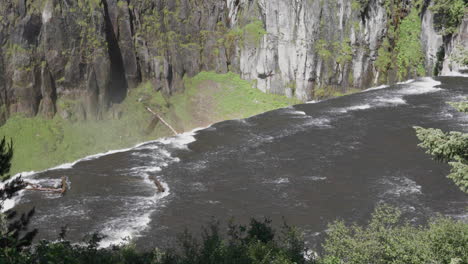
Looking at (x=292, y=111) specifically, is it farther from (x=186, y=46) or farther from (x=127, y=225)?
(x=127, y=225)

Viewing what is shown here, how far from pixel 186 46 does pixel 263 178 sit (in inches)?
1302

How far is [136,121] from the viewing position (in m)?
57.5

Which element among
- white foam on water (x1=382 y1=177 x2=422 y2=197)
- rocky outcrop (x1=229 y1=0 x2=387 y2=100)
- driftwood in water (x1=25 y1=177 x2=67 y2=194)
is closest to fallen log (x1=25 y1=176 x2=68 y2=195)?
driftwood in water (x1=25 y1=177 x2=67 y2=194)

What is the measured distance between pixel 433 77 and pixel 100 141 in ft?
187

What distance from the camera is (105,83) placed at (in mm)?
57250

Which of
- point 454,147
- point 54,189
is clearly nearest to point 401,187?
point 454,147

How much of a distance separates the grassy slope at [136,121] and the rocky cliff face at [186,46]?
62.3 inches

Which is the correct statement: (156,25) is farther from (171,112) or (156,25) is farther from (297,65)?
(297,65)

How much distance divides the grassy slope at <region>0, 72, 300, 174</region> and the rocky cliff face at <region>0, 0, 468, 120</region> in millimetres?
1581

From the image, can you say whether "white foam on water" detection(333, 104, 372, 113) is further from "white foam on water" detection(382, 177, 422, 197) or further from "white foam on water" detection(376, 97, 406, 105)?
"white foam on water" detection(382, 177, 422, 197)

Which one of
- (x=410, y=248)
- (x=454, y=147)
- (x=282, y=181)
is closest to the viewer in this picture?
(x=454, y=147)

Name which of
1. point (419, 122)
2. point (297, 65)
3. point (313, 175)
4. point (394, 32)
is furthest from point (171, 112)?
point (394, 32)

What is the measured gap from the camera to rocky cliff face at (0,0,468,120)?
51.8 meters

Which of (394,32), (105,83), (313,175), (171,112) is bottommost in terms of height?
(313,175)
